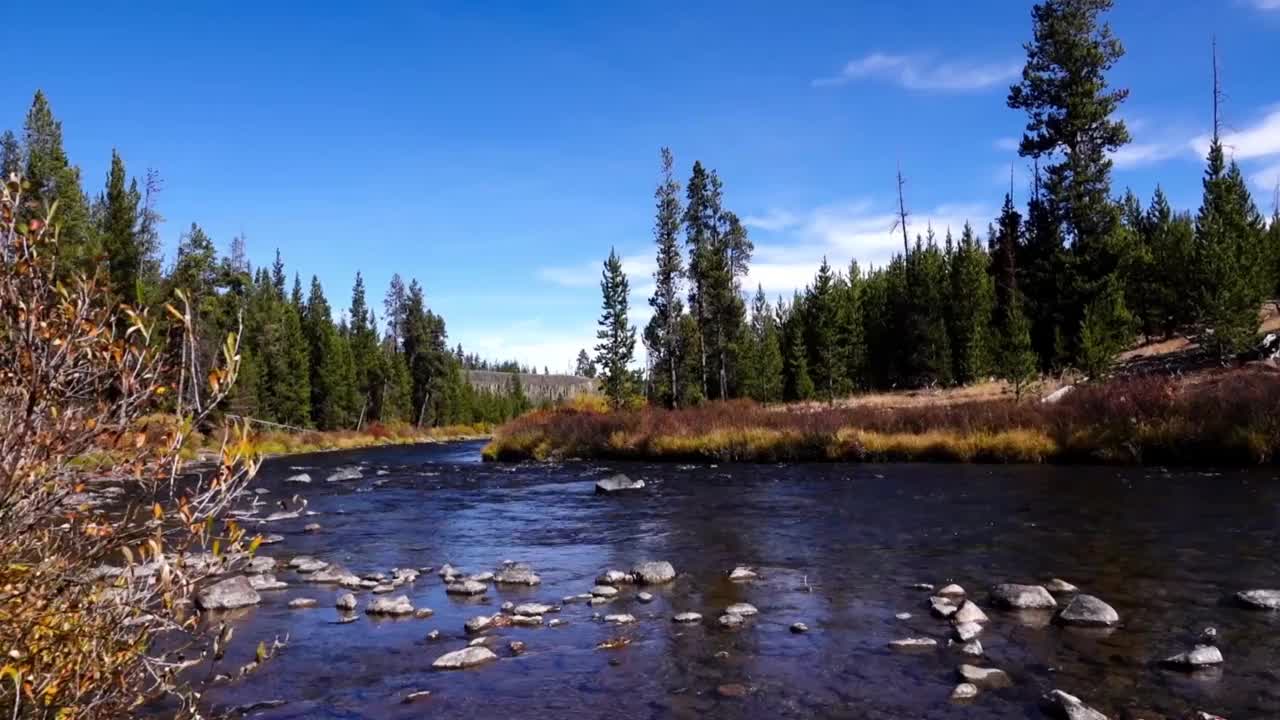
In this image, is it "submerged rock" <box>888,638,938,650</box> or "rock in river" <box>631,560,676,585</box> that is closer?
"submerged rock" <box>888,638,938,650</box>

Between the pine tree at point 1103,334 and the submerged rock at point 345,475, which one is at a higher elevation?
the pine tree at point 1103,334

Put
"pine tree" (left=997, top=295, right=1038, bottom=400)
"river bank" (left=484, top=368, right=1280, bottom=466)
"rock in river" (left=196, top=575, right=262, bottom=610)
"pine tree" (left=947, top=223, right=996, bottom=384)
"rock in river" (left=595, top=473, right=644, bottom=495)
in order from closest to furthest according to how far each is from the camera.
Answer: "rock in river" (left=196, top=575, right=262, bottom=610) < "river bank" (left=484, top=368, right=1280, bottom=466) < "rock in river" (left=595, top=473, right=644, bottom=495) < "pine tree" (left=997, top=295, right=1038, bottom=400) < "pine tree" (left=947, top=223, right=996, bottom=384)

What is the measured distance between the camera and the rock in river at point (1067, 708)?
6613 mm

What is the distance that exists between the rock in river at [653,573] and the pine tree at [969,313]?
4423cm

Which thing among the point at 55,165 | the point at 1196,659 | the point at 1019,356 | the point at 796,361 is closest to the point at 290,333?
the point at 55,165

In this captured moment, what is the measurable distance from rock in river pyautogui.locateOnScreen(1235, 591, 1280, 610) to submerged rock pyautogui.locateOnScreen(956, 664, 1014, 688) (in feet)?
12.8

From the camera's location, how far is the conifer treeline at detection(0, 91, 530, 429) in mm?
60500

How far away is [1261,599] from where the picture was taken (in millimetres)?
9539

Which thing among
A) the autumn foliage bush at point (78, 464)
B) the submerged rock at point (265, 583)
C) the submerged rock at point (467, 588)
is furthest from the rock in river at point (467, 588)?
the autumn foliage bush at point (78, 464)

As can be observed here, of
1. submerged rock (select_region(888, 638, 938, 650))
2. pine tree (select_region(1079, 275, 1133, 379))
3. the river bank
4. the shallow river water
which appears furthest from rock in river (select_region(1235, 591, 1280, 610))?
pine tree (select_region(1079, 275, 1133, 379))

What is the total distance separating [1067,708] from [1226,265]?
37.1 meters

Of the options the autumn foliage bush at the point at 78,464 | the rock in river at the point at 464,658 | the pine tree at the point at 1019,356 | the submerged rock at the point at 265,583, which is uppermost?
the pine tree at the point at 1019,356

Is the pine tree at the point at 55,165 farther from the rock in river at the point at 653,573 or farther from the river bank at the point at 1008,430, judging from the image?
the rock in river at the point at 653,573

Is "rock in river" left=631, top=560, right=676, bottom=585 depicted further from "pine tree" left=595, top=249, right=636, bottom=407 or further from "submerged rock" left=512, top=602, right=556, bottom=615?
"pine tree" left=595, top=249, right=636, bottom=407
